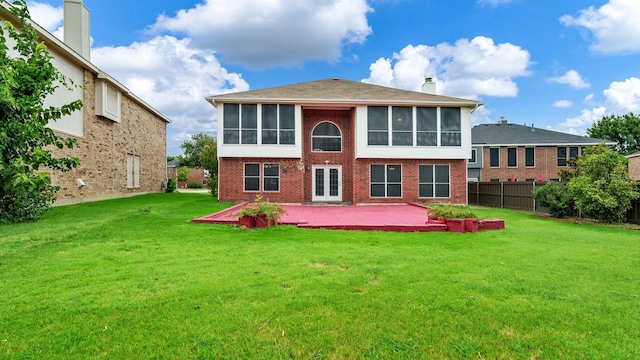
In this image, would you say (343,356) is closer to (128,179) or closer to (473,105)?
Result: (473,105)

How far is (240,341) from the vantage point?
2.82m

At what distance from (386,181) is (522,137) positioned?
1592 cm

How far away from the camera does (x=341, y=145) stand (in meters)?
18.8

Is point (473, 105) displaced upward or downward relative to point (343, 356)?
upward

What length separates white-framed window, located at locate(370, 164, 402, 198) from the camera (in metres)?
18.1

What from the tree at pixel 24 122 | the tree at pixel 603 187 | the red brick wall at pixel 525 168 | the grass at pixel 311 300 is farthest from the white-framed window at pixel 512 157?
the tree at pixel 24 122

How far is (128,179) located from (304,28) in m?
12.9

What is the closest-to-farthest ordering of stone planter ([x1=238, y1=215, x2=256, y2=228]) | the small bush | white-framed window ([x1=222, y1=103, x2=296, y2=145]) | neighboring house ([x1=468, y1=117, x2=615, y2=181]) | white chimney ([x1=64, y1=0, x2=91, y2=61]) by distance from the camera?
stone planter ([x1=238, y1=215, x2=256, y2=228]) → the small bush → white chimney ([x1=64, y1=0, x2=91, y2=61]) → white-framed window ([x1=222, y1=103, x2=296, y2=145]) → neighboring house ([x1=468, y1=117, x2=615, y2=181])

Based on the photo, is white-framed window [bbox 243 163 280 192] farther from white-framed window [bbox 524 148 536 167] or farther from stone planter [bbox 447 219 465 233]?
white-framed window [bbox 524 148 536 167]

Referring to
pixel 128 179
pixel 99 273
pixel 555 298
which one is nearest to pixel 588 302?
pixel 555 298

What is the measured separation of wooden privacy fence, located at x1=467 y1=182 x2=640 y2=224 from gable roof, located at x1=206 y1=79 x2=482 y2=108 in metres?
4.50

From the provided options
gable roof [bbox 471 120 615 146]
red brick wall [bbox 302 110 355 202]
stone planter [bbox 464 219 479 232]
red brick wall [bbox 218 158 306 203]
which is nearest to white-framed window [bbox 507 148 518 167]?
gable roof [bbox 471 120 615 146]

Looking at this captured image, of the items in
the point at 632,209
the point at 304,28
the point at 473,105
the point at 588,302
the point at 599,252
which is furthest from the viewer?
the point at 473,105

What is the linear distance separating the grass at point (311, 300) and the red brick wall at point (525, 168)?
72.5 ft
